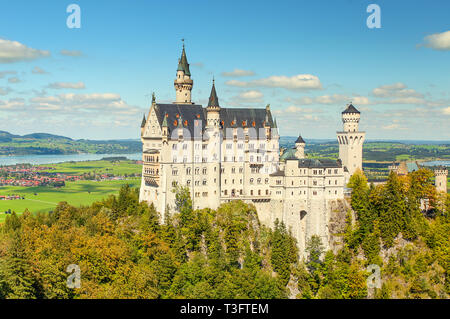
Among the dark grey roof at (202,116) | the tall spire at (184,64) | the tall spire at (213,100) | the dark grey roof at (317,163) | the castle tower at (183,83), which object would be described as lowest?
the dark grey roof at (317,163)

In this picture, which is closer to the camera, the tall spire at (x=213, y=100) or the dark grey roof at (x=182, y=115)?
the dark grey roof at (x=182, y=115)

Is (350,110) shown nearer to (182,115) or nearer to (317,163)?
(317,163)

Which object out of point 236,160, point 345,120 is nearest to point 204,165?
point 236,160

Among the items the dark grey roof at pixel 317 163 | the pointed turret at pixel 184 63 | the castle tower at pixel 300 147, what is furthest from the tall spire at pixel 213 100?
the castle tower at pixel 300 147

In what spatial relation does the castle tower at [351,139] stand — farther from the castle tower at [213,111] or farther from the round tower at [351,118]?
the castle tower at [213,111]

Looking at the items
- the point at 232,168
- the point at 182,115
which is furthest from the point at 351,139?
the point at 182,115

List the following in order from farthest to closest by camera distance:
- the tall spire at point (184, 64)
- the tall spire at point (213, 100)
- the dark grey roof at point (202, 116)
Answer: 1. the tall spire at point (184, 64)
2. the tall spire at point (213, 100)
3. the dark grey roof at point (202, 116)
